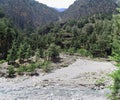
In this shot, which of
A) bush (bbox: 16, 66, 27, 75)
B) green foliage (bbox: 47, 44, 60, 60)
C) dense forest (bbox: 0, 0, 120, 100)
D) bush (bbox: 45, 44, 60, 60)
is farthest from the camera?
green foliage (bbox: 47, 44, 60, 60)

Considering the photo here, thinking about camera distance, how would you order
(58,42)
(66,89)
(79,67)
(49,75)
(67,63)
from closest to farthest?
(66,89)
(49,75)
(79,67)
(67,63)
(58,42)

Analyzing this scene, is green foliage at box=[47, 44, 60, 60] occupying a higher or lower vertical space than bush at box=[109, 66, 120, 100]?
lower

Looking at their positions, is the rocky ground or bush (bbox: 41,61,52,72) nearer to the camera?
the rocky ground

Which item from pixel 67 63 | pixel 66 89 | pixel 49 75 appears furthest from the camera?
pixel 67 63

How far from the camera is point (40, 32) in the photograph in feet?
616

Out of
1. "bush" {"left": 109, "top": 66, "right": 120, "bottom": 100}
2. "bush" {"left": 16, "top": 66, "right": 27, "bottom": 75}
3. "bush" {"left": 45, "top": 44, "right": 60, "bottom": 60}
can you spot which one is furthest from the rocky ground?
"bush" {"left": 109, "top": 66, "right": 120, "bottom": 100}

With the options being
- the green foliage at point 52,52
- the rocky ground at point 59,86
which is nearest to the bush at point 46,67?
the rocky ground at point 59,86

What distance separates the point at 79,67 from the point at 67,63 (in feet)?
18.9

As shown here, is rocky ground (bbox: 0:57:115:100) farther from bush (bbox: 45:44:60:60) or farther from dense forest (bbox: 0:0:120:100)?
bush (bbox: 45:44:60:60)

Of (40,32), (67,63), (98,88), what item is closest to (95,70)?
(67,63)

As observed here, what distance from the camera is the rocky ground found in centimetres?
4347

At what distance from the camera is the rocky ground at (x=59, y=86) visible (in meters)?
43.5

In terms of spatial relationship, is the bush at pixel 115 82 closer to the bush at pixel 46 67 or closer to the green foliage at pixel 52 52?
the bush at pixel 46 67

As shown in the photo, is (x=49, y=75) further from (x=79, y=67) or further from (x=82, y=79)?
(x=79, y=67)
